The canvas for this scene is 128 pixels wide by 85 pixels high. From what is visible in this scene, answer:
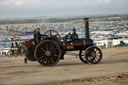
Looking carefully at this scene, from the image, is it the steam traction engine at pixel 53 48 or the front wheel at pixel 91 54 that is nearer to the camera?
the steam traction engine at pixel 53 48

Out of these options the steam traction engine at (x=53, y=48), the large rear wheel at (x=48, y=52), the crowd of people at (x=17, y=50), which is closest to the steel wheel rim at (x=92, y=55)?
the steam traction engine at (x=53, y=48)

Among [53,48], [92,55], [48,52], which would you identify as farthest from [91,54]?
[48,52]

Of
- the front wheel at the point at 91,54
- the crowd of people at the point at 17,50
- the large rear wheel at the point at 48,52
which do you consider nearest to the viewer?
the large rear wheel at the point at 48,52

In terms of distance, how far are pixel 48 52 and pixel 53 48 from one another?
260 mm

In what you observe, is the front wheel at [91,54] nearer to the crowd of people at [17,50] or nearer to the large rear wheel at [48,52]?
the large rear wheel at [48,52]

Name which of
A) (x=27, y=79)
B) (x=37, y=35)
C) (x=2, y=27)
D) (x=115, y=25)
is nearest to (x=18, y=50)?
(x=37, y=35)

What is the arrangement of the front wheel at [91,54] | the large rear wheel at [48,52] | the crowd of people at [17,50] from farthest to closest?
the crowd of people at [17,50] < the front wheel at [91,54] < the large rear wheel at [48,52]

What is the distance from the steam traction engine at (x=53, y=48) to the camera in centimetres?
1116

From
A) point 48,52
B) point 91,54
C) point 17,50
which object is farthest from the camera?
point 17,50

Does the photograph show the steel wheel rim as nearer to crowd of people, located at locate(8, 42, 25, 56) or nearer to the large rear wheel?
the large rear wheel

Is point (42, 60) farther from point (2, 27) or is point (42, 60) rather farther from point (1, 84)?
A: point (2, 27)

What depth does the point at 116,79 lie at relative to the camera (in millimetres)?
7480

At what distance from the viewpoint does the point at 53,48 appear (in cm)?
1123

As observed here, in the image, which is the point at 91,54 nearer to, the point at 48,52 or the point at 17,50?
the point at 48,52
